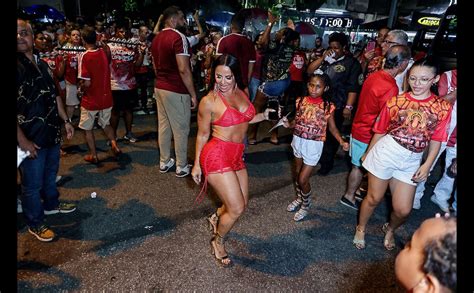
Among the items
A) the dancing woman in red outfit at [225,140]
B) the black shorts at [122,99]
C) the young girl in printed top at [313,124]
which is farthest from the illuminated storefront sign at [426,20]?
the dancing woman in red outfit at [225,140]

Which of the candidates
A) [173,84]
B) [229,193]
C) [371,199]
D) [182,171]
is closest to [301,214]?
[371,199]

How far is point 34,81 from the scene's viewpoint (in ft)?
9.91

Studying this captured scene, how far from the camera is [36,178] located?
322 cm

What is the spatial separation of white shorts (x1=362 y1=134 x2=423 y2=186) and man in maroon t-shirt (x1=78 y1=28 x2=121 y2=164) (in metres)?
3.90

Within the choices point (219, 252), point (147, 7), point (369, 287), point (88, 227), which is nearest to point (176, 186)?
point (88, 227)

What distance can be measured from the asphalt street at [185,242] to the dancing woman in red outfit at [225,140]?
59 centimetres

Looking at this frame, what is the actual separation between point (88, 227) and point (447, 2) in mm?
23463

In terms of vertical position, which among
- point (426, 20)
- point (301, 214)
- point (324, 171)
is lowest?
point (301, 214)

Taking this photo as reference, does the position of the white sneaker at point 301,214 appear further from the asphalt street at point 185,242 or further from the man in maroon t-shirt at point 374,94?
the man in maroon t-shirt at point 374,94

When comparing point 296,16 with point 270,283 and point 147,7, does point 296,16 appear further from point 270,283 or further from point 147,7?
point 270,283

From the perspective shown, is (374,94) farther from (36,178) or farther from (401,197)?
(36,178)

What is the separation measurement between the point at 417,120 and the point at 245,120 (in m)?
1.54

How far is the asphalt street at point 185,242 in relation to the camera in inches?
118

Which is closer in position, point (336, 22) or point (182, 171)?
point (182, 171)
